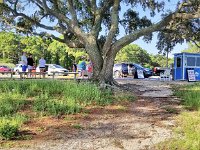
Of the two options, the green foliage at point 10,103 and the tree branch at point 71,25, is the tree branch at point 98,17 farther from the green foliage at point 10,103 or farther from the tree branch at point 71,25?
the green foliage at point 10,103

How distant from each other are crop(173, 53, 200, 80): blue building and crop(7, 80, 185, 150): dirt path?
18514 millimetres

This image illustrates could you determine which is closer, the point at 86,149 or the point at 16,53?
the point at 86,149

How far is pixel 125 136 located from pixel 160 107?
177 inches

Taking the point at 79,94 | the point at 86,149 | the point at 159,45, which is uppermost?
the point at 159,45

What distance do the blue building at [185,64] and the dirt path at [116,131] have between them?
60.7ft

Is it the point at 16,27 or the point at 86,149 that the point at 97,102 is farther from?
the point at 16,27

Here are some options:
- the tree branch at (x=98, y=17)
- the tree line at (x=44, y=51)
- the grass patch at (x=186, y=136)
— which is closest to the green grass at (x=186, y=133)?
the grass patch at (x=186, y=136)

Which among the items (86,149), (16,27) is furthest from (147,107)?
(16,27)

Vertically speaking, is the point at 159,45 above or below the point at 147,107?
above

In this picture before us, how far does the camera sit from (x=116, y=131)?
912 cm

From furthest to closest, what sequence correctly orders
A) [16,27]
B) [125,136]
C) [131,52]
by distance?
[131,52]
[16,27]
[125,136]

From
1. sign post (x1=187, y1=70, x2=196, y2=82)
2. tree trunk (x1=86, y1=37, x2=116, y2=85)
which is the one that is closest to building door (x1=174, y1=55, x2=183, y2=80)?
sign post (x1=187, y1=70, x2=196, y2=82)

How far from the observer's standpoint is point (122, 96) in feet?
48.3

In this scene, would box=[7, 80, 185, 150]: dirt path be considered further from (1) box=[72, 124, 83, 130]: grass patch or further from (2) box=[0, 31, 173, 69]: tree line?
(2) box=[0, 31, 173, 69]: tree line
